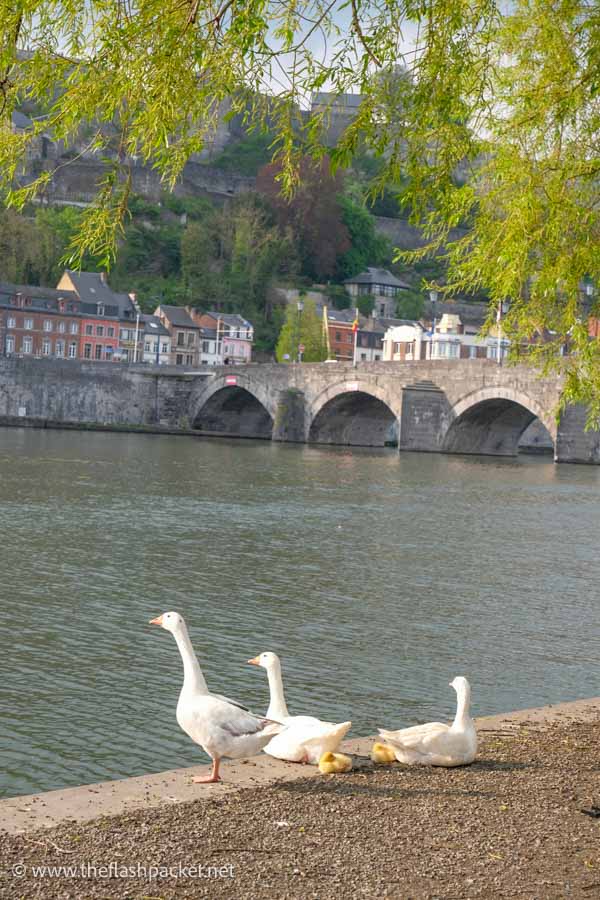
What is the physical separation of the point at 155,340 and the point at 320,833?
87.0 metres

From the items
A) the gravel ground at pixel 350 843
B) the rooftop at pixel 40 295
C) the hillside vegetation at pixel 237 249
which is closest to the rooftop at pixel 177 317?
the hillside vegetation at pixel 237 249

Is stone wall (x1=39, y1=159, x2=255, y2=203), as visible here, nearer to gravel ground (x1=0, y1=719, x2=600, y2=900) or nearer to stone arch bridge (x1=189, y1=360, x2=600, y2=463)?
stone arch bridge (x1=189, y1=360, x2=600, y2=463)

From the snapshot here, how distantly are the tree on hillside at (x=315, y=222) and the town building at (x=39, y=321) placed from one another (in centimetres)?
2547

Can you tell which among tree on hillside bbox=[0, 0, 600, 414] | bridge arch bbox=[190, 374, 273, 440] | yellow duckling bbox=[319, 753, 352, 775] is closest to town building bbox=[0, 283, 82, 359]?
bridge arch bbox=[190, 374, 273, 440]

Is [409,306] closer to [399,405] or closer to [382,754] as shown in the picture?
[399,405]

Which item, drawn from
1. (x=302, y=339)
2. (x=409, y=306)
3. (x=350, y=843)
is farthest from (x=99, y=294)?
(x=350, y=843)

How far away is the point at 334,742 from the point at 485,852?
134 cm

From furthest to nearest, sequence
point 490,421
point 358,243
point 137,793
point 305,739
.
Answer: point 358,243 → point 490,421 → point 305,739 → point 137,793

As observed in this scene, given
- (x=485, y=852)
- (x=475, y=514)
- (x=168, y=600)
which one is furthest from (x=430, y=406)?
(x=485, y=852)

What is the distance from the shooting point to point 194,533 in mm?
19844

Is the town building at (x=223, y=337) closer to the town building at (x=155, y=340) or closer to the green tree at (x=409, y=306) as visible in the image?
the town building at (x=155, y=340)

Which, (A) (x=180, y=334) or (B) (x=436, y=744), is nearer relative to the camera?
(B) (x=436, y=744)

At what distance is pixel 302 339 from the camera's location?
85.2 metres

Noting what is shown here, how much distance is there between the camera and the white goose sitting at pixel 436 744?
637 cm
